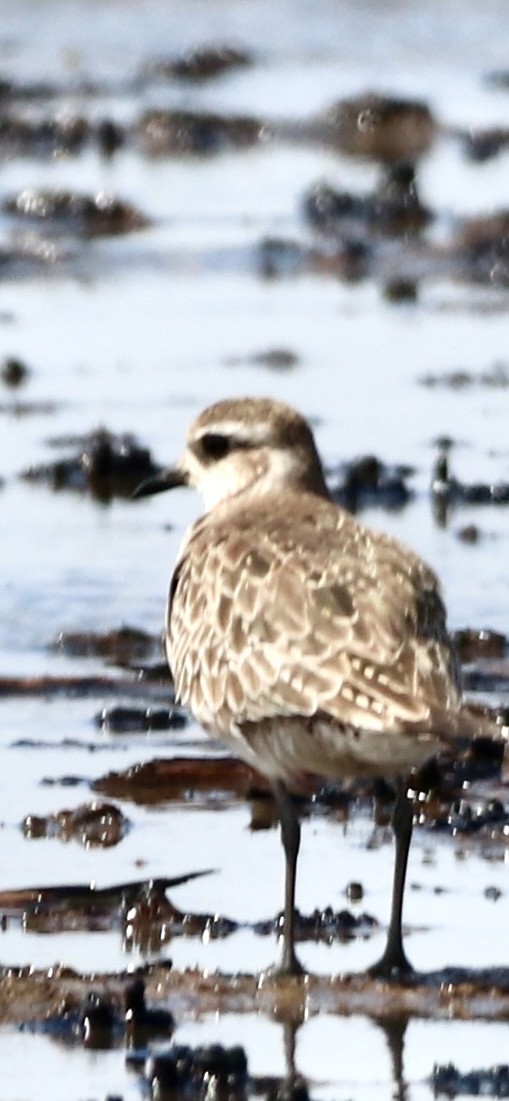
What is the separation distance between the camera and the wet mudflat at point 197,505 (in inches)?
197

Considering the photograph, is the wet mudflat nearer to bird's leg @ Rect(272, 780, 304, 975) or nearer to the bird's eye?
bird's leg @ Rect(272, 780, 304, 975)

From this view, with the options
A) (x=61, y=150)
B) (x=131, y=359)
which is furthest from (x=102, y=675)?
(x=61, y=150)

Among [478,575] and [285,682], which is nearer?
[285,682]

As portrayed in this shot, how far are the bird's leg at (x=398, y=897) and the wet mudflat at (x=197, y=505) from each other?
47 mm

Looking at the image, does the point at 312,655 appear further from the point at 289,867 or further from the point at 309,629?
the point at 289,867

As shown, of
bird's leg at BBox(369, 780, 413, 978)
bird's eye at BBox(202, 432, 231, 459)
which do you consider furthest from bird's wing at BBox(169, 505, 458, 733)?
bird's eye at BBox(202, 432, 231, 459)

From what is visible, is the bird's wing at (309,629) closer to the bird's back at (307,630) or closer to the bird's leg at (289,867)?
the bird's back at (307,630)

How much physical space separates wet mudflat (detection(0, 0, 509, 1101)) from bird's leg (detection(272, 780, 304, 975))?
0.07 metres

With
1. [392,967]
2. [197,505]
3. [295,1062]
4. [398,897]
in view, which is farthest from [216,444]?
[197,505]

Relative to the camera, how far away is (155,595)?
25.9ft

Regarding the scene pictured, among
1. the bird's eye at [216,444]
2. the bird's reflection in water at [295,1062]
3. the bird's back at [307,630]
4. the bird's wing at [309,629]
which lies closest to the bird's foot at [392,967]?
the bird's reflection in water at [295,1062]

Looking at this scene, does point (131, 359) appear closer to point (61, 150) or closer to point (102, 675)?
point (102, 675)

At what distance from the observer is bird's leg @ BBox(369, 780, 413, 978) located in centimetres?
517

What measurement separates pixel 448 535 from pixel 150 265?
4432mm
